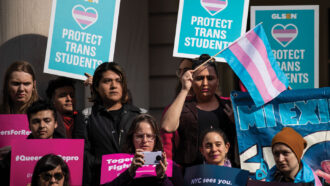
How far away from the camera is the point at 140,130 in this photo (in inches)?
219

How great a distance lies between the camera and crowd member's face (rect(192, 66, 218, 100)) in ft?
19.8

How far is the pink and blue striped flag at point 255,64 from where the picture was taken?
20.1 ft

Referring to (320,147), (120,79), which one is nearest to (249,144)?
(320,147)

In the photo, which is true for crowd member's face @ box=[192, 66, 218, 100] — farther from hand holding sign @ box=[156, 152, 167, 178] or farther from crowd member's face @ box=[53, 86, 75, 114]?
crowd member's face @ box=[53, 86, 75, 114]

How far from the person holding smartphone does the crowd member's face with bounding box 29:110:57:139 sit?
0.66m

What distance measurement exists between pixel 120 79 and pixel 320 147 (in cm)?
188

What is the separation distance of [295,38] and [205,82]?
1.71 meters

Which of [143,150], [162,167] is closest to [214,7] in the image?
[143,150]

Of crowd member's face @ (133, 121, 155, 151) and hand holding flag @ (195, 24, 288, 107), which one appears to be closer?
crowd member's face @ (133, 121, 155, 151)

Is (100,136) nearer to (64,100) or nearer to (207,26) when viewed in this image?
(64,100)

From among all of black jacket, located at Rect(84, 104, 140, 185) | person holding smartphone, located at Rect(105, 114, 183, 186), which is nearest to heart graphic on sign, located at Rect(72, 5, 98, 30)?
black jacket, located at Rect(84, 104, 140, 185)

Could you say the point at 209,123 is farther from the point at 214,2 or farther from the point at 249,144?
the point at 214,2

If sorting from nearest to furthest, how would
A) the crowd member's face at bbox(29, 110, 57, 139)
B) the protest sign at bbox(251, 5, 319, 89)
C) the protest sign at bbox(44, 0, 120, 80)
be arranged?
the crowd member's face at bbox(29, 110, 57, 139)
the protest sign at bbox(44, 0, 120, 80)
the protest sign at bbox(251, 5, 319, 89)

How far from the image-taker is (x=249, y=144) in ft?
19.5
